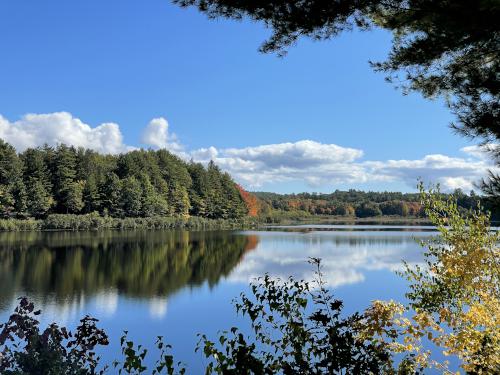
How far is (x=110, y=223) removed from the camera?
54094 mm

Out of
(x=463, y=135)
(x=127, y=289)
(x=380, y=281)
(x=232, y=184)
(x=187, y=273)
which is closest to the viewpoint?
(x=463, y=135)

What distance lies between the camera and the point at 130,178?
60.5 m

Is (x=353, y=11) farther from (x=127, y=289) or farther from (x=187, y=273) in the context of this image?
(x=187, y=273)

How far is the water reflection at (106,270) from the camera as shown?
1528 centimetres

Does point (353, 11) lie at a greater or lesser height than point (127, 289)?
greater

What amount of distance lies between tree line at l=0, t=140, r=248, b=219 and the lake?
21000 millimetres

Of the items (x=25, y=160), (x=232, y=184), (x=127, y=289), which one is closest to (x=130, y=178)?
(x=25, y=160)

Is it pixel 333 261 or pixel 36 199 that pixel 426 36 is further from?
pixel 36 199

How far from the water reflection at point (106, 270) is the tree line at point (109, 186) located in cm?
1928

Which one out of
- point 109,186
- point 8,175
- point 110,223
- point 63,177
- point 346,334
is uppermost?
point 63,177

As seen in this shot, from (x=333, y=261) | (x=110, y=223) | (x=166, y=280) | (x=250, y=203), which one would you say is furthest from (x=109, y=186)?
(x=166, y=280)

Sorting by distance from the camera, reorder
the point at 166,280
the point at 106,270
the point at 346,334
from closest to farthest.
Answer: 1. the point at 346,334
2. the point at 166,280
3. the point at 106,270

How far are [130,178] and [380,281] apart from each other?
47.2 meters

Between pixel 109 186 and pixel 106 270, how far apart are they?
3820 centimetres
